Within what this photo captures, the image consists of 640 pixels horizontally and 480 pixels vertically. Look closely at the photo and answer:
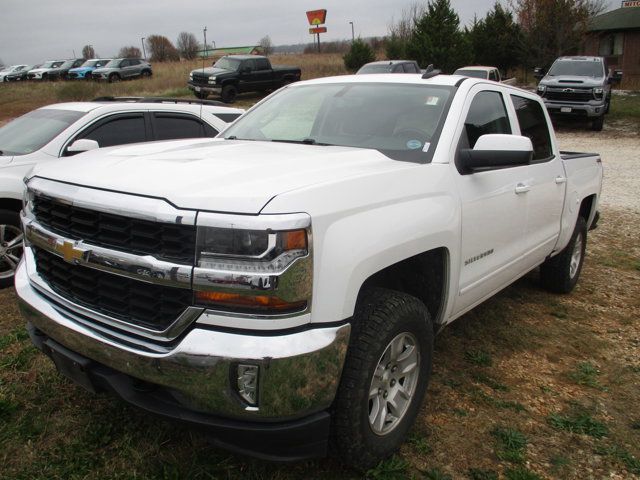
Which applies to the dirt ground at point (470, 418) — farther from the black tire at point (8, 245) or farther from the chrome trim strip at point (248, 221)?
the chrome trim strip at point (248, 221)

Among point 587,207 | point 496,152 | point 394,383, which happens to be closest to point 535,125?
point 587,207

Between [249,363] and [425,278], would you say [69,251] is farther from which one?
[425,278]

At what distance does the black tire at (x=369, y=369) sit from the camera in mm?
2328

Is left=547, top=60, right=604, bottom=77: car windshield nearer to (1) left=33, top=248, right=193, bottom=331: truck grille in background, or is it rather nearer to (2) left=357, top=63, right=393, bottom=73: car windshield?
(2) left=357, top=63, right=393, bottom=73: car windshield

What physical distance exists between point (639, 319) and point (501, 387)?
200 centimetres

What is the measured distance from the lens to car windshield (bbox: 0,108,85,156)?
5.13 metres

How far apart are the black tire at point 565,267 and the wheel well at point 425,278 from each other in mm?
2397

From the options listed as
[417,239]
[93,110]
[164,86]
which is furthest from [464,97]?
[164,86]

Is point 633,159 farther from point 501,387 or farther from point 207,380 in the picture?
point 207,380

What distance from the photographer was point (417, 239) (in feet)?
8.65

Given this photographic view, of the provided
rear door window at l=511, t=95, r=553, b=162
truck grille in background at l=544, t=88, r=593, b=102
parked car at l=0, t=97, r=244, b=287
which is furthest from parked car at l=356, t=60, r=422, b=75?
rear door window at l=511, t=95, r=553, b=162

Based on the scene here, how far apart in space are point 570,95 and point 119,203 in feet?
60.9

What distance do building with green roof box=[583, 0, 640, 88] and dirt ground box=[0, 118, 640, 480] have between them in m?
37.7

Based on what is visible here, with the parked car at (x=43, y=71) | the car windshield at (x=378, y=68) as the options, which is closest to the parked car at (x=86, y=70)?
the parked car at (x=43, y=71)
